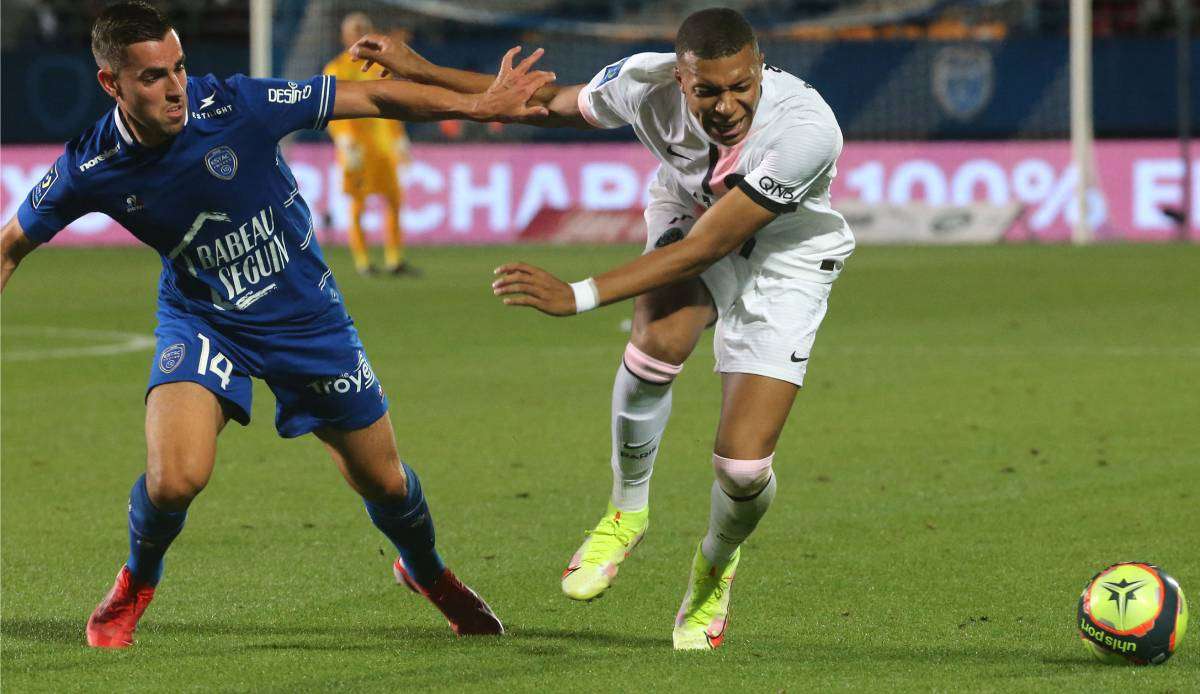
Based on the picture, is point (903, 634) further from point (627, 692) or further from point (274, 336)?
point (274, 336)

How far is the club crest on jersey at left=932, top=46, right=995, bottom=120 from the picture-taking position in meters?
23.4

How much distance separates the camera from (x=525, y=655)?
17.3ft

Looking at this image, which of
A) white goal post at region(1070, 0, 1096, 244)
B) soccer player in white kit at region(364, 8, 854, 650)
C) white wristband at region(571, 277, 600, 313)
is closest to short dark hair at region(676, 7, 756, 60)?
soccer player in white kit at region(364, 8, 854, 650)

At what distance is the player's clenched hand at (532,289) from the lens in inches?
181

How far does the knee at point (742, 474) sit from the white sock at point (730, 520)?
0.10ft

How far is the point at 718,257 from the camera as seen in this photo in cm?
523

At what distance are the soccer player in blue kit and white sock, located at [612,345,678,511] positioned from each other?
0.65 m

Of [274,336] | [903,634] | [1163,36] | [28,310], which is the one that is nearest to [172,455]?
[274,336]

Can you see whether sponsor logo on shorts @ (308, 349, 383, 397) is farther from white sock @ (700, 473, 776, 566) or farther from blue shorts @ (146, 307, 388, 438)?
white sock @ (700, 473, 776, 566)

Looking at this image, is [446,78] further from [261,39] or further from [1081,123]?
[261,39]

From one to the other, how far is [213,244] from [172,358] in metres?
0.35

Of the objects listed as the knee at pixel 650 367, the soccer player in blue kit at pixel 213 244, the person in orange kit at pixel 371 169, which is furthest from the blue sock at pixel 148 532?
the person in orange kit at pixel 371 169

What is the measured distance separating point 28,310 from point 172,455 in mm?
11547

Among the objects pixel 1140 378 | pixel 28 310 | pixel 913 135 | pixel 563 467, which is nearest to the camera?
pixel 563 467
